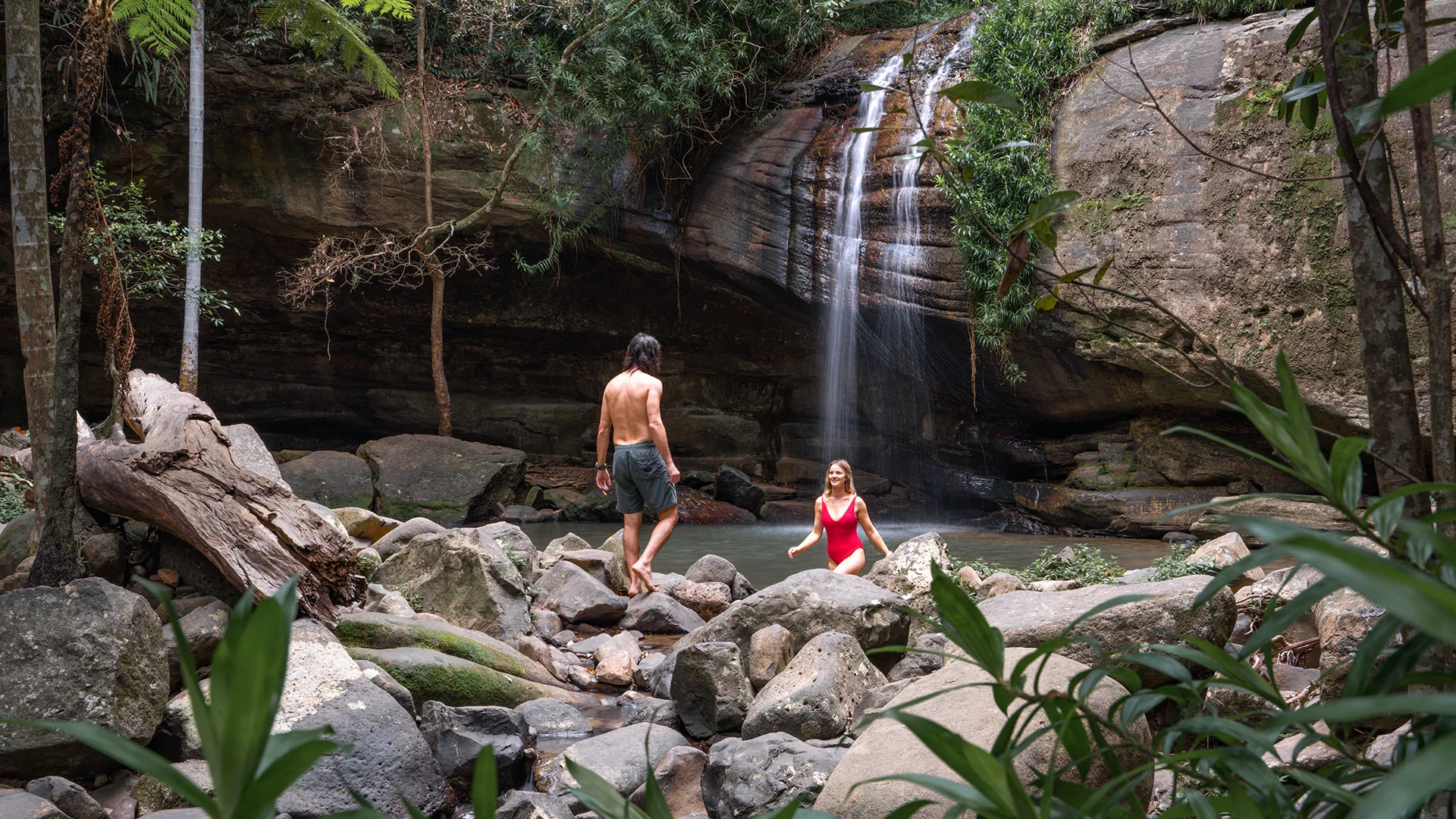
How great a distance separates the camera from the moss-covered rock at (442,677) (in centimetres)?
396

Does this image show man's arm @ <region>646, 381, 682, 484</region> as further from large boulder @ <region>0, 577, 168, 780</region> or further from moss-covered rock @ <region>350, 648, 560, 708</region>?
large boulder @ <region>0, 577, 168, 780</region>

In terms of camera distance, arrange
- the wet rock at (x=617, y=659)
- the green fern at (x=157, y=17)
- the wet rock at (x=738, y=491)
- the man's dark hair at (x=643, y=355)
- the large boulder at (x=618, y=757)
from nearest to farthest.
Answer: the large boulder at (x=618, y=757), the green fern at (x=157, y=17), the wet rock at (x=617, y=659), the man's dark hair at (x=643, y=355), the wet rock at (x=738, y=491)

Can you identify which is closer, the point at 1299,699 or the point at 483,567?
the point at 1299,699

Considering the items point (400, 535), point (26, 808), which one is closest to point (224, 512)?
point (26, 808)

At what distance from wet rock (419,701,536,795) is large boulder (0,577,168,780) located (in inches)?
37.4

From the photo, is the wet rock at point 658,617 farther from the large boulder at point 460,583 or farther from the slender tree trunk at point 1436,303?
the slender tree trunk at point 1436,303

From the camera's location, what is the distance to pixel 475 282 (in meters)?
15.4

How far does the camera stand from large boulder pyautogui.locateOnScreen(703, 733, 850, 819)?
120 inches

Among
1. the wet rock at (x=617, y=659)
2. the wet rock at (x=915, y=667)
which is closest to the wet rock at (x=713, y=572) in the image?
the wet rock at (x=617, y=659)

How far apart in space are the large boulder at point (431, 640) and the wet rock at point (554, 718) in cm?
37

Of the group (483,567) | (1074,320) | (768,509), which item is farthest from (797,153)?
(483,567)

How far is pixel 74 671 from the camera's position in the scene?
3.01 m

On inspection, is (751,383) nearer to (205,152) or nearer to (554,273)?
(554,273)

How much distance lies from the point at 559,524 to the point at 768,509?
3124 millimetres
